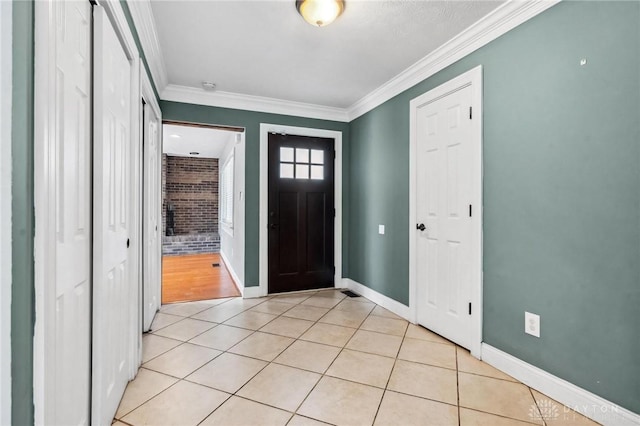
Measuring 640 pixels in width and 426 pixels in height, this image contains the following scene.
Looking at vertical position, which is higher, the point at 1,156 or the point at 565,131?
the point at 565,131

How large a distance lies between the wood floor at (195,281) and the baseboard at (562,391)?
296 cm

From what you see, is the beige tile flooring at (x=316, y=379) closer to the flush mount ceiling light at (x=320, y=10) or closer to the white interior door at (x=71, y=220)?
the white interior door at (x=71, y=220)

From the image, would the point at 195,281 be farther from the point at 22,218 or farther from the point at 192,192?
the point at 22,218

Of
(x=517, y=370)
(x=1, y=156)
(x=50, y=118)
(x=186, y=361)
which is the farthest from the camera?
(x=186, y=361)

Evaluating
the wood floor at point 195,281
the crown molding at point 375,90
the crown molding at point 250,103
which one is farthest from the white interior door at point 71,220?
the wood floor at point 195,281

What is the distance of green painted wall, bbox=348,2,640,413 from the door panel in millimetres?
2097

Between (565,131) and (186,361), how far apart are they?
2887 millimetres

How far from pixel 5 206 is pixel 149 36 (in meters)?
Result: 2.02

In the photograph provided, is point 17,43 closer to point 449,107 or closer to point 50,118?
point 50,118

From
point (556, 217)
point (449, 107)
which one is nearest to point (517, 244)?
point (556, 217)

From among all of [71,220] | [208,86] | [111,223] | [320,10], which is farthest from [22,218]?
[208,86]

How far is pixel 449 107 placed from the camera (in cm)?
262

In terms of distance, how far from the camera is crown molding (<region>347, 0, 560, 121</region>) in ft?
6.49

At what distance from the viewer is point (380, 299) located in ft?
11.8
